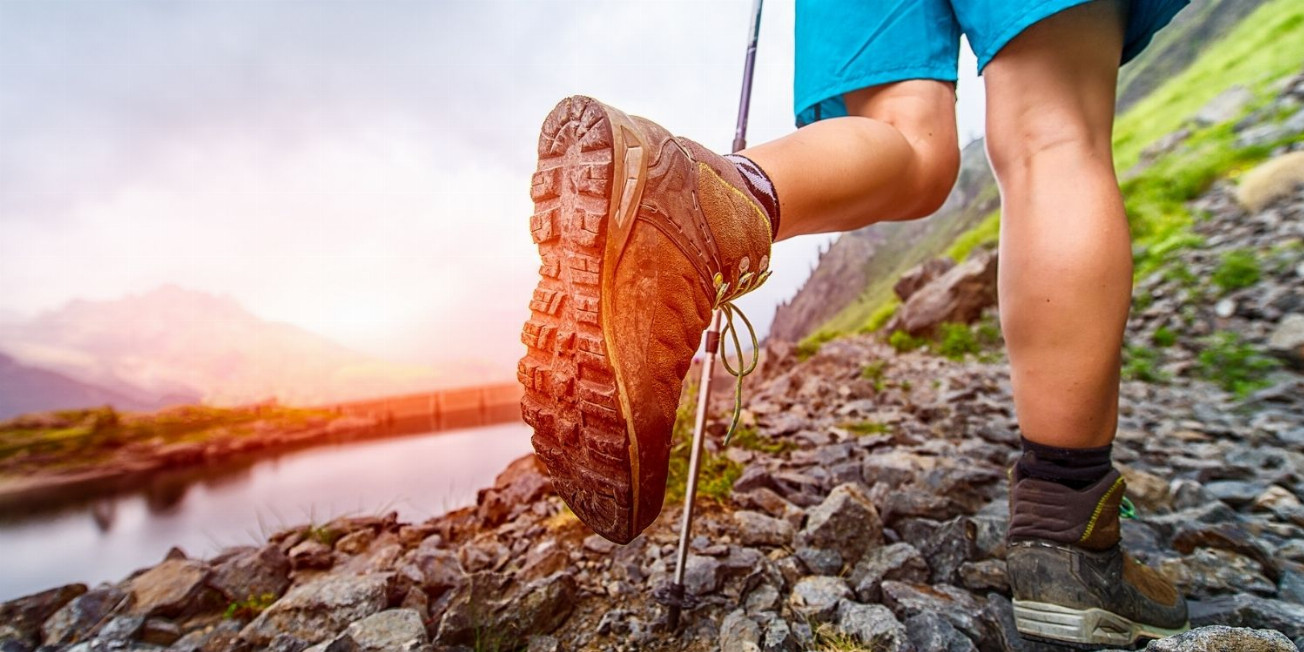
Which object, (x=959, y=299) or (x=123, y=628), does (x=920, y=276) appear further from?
(x=123, y=628)

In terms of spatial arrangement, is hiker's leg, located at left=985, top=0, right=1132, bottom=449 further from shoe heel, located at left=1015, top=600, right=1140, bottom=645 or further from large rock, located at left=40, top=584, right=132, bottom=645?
large rock, located at left=40, top=584, right=132, bottom=645

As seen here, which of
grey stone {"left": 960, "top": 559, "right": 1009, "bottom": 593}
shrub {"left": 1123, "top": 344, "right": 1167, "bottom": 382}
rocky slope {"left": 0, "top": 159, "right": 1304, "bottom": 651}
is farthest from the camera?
shrub {"left": 1123, "top": 344, "right": 1167, "bottom": 382}

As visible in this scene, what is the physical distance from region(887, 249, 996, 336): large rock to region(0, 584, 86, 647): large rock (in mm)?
6705

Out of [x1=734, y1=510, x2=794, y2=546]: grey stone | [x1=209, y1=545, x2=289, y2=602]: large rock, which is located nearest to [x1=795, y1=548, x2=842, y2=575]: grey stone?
[x1=734, y1=510, x2=794, y2=546]: grey stone

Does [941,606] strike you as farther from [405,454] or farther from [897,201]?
[405,454]

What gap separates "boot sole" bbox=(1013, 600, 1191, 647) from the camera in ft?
3.16

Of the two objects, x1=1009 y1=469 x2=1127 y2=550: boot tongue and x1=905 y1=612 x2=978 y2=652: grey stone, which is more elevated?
x1=1009 y1=469 x2=1127 y2=550: boot tongue

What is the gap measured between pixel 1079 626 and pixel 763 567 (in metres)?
0.62

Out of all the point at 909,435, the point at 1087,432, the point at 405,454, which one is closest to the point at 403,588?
the point at 1087,432

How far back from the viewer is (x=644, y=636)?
43.4 inches

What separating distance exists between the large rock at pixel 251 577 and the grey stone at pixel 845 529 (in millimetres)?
1526

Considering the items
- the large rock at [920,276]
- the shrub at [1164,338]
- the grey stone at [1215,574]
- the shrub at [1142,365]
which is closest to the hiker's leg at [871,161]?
the grey stone at [1215,574]

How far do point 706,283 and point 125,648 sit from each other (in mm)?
1599

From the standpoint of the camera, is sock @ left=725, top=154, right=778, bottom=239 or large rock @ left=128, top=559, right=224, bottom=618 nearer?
sock @ left=725, top=154, right=778, bottom=239
